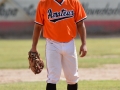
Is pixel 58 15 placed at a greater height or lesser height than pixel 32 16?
lesser

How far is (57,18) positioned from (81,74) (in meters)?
5.04

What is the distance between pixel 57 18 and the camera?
22.5ft

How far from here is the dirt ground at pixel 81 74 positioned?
10.9 m

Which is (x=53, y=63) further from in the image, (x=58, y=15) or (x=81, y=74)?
(x=81, y=74)

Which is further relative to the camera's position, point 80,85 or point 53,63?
point 80,85

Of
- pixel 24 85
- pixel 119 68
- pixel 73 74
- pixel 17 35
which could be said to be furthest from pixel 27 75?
pixel 17 35

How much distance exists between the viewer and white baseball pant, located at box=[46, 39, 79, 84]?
22.5 feet

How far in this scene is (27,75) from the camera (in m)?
11.6

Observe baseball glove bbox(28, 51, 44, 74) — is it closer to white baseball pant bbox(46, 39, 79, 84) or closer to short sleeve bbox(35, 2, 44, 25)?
white baseball pant bbox(46, 39, 79, 84)

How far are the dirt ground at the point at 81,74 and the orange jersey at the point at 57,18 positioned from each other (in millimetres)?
3983

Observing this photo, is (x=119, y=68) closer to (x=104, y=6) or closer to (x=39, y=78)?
(x=39, y=78)

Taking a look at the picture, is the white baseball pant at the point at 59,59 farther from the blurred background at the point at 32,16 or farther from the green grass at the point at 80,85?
the blurred background at the point at 32,16

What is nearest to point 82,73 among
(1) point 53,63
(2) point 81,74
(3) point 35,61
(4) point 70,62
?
(2) point 81,74

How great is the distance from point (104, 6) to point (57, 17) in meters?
21.0
